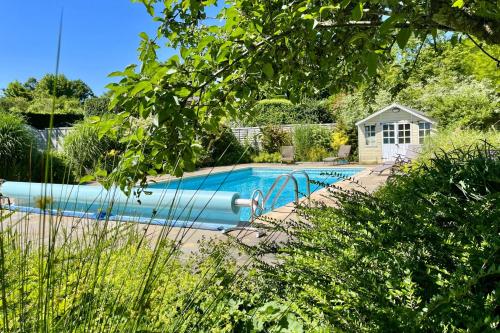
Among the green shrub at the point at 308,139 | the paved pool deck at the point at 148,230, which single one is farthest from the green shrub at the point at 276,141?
the paved pool deck at the point at 148,230

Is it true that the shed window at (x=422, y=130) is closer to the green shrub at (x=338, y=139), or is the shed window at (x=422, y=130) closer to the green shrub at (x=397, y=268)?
the green shrub at (x=338, y=139)

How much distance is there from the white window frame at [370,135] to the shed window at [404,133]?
0.98 metres

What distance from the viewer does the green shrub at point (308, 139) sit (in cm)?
1872

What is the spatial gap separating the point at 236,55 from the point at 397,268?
1.19 meters

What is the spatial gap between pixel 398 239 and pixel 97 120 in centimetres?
143

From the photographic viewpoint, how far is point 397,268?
56.7 inches

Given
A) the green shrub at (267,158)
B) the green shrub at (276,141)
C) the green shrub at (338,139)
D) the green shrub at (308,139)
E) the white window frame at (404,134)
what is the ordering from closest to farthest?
the white window frame at (404,134) < the green shrub at (338,139) < the green shrub at (267,158) < the green shrub at (308,139) < the green shrub at (276,141)

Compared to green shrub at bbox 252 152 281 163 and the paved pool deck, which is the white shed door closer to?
green shrub at bbox 252 152 281 163

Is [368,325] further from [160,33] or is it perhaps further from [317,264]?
[160,33]

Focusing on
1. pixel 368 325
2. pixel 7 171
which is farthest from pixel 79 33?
pixel 7 171

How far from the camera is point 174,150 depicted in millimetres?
1804

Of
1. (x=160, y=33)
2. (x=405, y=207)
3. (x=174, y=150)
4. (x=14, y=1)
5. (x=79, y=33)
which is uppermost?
(x=160, y=33)

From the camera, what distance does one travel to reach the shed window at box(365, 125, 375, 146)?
16.6 meters

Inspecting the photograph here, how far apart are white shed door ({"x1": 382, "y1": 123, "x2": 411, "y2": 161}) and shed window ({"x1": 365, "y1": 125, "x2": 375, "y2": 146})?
424 mm
